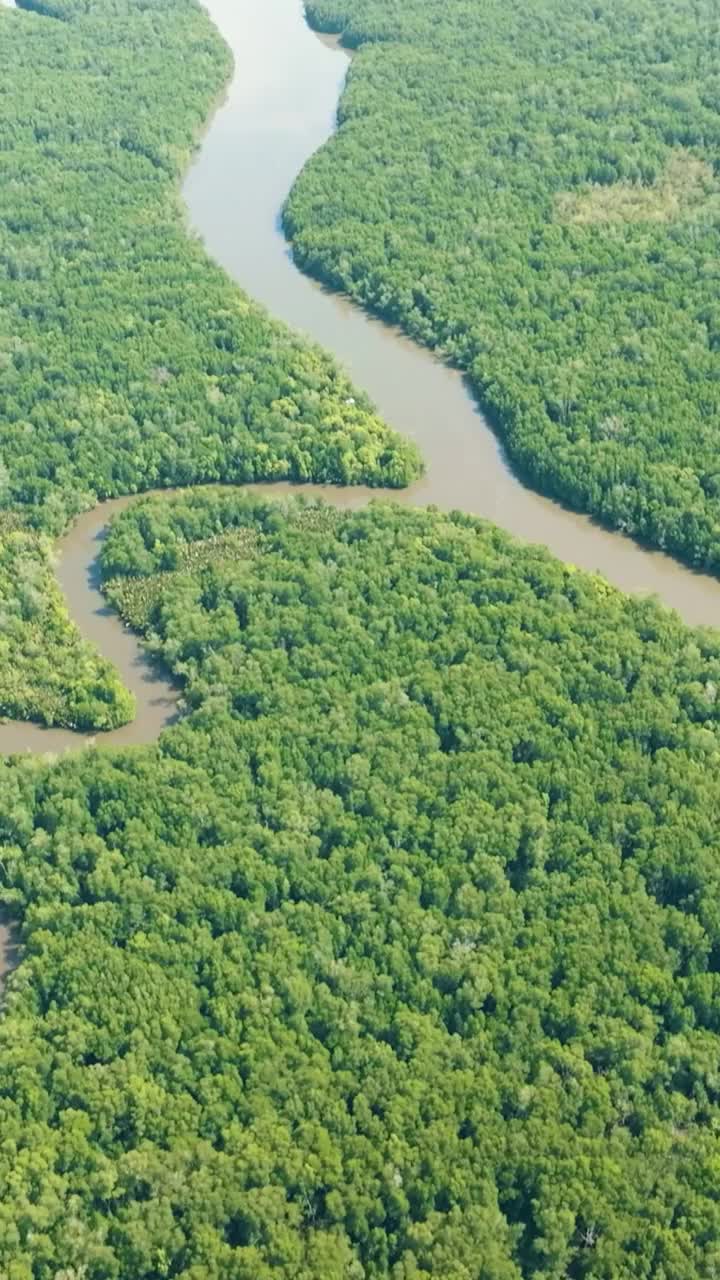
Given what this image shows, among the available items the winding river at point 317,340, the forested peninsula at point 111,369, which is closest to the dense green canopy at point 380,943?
the winding river at point 317,340

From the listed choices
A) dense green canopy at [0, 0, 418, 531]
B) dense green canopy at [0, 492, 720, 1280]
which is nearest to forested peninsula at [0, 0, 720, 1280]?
dense green canopy at [0, 492, 720, 1280]

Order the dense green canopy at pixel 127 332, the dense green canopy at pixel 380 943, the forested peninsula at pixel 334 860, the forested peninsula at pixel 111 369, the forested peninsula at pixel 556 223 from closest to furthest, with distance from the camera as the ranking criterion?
the dense green canopy at pixel 380 943 < the forested peninsula at pixel 334 860 < the forested peninsula at pixel 111 369 < the forested peninsula at pixel 556 223 < the dense green canopy at pixel 127 332

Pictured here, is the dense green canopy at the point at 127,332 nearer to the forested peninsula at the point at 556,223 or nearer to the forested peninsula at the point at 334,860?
the forested peninsula at the point at 334,860

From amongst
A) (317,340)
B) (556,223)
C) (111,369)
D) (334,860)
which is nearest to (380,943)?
(334,860)

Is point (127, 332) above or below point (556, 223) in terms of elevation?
below

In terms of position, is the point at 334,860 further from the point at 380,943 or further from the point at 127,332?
the point at 127,332

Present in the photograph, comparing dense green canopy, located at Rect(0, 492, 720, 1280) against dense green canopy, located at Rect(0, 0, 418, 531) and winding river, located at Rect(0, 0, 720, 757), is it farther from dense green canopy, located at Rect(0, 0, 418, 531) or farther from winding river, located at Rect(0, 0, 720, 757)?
dense green canopy, located at Rect(0, 0, 418, 531)
